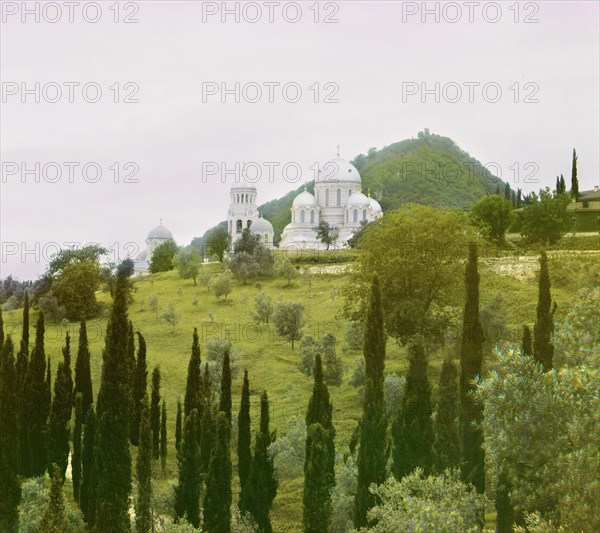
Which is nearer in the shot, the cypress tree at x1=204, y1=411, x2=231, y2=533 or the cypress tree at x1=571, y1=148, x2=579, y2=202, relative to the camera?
the cypress tree at x1=204, y1=411, x2=231, y2=533

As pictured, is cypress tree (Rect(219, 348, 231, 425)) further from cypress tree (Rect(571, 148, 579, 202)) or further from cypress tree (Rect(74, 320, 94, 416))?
cypress tree (Rect(571, 148, 579, 202))

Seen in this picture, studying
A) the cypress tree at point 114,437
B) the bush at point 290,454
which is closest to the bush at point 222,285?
the bush at point 290,454

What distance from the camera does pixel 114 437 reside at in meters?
24.7

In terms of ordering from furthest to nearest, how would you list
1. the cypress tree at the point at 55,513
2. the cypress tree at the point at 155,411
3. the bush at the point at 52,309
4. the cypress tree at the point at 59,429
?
1. the bush at the point at 52,309
2. the cypress tree at the point at 155,411
3. the cypress tree at the point at 59,429
4. the cypress tree at the point at 55,513

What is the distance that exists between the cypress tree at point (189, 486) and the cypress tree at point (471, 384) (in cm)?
1000

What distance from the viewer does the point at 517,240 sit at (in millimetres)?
84188

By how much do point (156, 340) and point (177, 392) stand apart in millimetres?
12447

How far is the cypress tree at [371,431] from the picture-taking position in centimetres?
2472

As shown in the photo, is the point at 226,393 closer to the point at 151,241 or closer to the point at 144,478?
the point at 144,478

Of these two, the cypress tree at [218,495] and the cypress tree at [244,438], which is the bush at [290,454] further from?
the cypress tree at [218,495]

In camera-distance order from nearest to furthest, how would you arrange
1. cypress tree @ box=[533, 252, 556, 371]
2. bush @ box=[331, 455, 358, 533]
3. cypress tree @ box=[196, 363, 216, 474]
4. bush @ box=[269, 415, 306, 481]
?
1. bush @ box=[331, 455, 358, 533]
2. cypress tree @ box=[196, 363, 216, 474]
3. cypress tree @ box=[533, 252, 556, 371]
4. bush @ box=[269, 415, 306, 481]

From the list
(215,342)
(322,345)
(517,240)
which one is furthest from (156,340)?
(517,240)

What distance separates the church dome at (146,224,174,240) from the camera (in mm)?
Answer: 130125

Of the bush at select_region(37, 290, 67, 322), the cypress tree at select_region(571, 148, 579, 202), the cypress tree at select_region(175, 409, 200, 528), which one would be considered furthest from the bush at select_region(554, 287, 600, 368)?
the cypress tree at select_region(571, 148, 579, 202)
